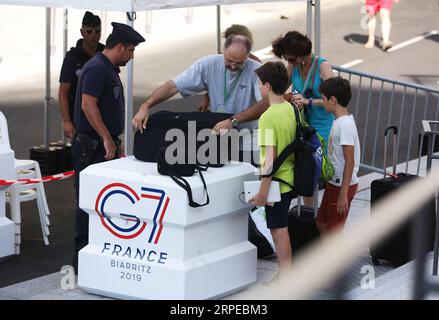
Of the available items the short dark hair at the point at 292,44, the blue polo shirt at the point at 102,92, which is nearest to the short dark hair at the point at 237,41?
the short dark hair at the point at 292,44

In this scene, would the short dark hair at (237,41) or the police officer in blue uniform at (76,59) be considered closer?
the short dark hair at (237,41)

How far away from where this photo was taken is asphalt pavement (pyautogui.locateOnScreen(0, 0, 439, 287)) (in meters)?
8.24

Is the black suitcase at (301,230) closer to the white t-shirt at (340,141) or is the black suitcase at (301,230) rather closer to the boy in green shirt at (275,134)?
the white t-shirt at (340,141)

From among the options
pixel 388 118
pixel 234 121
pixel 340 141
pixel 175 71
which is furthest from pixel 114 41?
pixel 175 71

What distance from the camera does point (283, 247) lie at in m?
6.72

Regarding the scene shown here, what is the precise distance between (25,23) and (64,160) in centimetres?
1015

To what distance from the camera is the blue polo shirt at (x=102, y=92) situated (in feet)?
23.2

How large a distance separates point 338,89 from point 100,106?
1.69 meters

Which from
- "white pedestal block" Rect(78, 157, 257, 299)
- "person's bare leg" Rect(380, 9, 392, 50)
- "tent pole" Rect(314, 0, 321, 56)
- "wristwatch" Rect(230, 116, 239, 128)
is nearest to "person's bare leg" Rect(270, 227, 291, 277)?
"white pedestal block" Rect(78, 157, 257, 299)

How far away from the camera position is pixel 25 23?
20.5m

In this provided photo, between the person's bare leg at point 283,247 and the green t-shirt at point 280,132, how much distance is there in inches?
12.2
